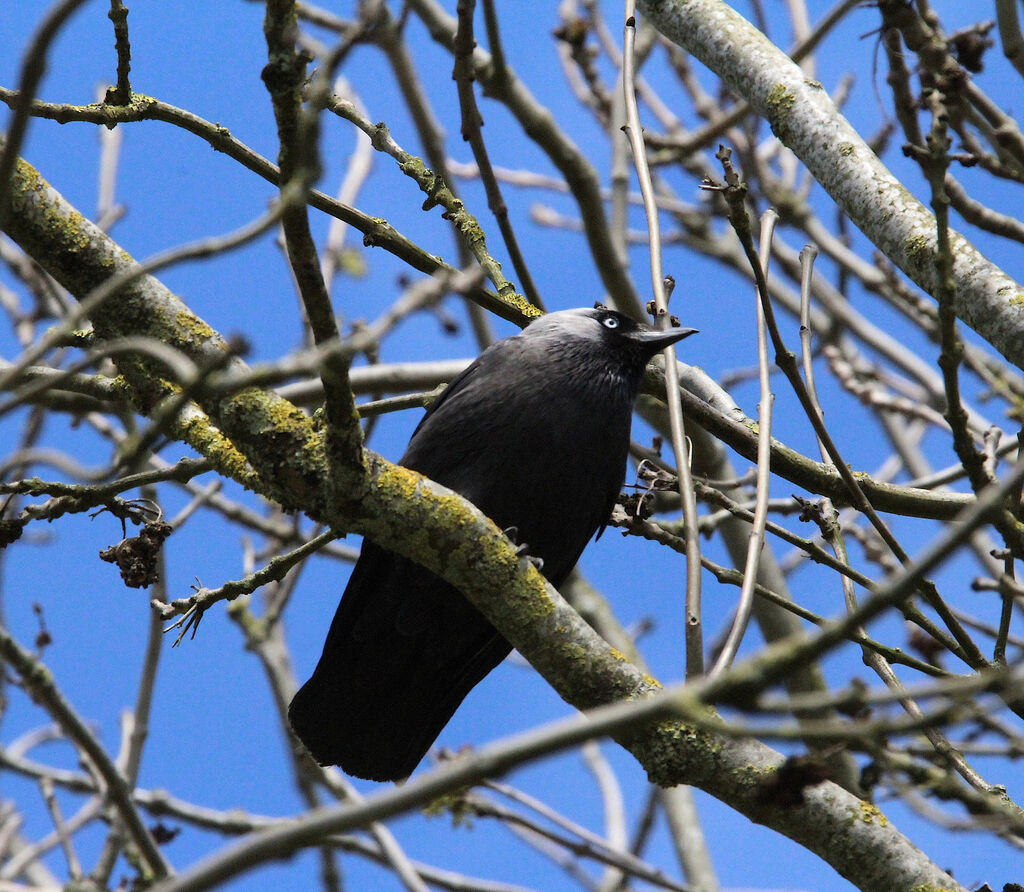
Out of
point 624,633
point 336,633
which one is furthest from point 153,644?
point 624,633

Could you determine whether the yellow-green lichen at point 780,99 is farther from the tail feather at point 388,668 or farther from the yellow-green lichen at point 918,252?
the tail feather at point 388,668

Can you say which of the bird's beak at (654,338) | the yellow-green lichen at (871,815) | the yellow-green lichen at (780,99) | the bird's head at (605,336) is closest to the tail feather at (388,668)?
the bird's head at (605,336)

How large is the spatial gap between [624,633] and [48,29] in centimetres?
606

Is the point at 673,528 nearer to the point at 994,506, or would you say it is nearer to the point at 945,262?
the point at 945,262

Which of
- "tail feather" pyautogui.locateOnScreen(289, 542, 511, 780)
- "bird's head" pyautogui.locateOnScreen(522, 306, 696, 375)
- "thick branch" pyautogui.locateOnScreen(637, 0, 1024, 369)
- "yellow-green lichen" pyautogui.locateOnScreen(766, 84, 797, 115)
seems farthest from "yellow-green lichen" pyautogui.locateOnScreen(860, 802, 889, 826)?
"yellow-green lichen" pyautogui.locateOnScreen(766, 84, 797, 115)

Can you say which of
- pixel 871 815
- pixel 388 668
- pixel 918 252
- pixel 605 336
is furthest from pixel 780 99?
pixel 388 668

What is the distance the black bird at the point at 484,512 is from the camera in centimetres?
427

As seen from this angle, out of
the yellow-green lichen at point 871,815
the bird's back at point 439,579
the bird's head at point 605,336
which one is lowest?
the yellow-green lichen at point 871,815

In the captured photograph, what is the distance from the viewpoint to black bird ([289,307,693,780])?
168 inches

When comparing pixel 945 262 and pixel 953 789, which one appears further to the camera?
pixel 945 262

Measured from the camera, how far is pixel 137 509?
11.9ft

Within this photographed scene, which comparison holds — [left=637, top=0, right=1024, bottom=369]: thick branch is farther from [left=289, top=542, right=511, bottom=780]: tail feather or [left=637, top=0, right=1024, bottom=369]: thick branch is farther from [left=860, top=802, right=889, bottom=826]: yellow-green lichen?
[left=289, top=542, right=511, bottom=780]: tail feather

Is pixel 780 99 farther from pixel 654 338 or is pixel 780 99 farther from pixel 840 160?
pixel 654 338

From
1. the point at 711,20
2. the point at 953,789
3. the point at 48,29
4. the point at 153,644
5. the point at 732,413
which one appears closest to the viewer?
the point at 48,29
